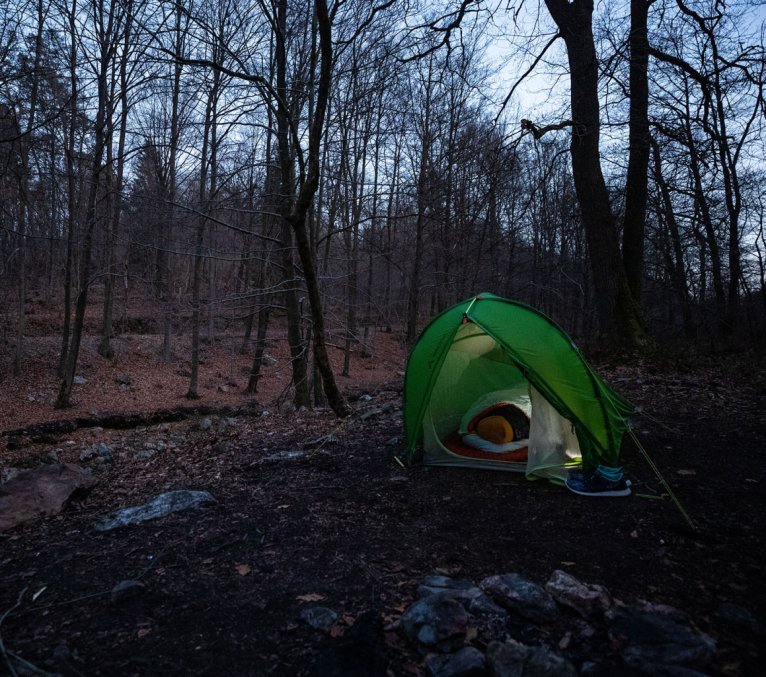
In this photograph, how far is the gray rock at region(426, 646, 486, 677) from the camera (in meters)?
2.29

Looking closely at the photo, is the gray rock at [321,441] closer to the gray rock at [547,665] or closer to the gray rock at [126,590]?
the gray rock at [126,590]

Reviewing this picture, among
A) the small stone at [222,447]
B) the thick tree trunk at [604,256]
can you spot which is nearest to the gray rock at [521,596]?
the small stone at [222,447]

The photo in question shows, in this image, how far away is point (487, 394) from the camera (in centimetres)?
596

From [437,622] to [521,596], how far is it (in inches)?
20.7

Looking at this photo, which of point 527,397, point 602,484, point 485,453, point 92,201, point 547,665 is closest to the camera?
point 547,665

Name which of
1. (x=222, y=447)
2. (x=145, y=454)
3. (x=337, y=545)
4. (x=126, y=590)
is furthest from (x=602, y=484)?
(x=145, y=454)

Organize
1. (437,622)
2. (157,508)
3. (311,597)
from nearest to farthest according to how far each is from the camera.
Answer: (437,622)
(311,597)
(157,508)

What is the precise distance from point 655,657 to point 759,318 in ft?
49.1

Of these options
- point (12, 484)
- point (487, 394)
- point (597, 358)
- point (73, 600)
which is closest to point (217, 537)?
point (73, 600)

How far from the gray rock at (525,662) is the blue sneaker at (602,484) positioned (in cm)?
205

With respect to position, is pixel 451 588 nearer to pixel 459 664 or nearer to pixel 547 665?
pixel 459 664

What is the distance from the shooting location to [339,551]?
349 cm

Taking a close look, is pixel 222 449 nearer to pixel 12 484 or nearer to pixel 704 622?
pixel 12 484

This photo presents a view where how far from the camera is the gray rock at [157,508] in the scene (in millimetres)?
4168
